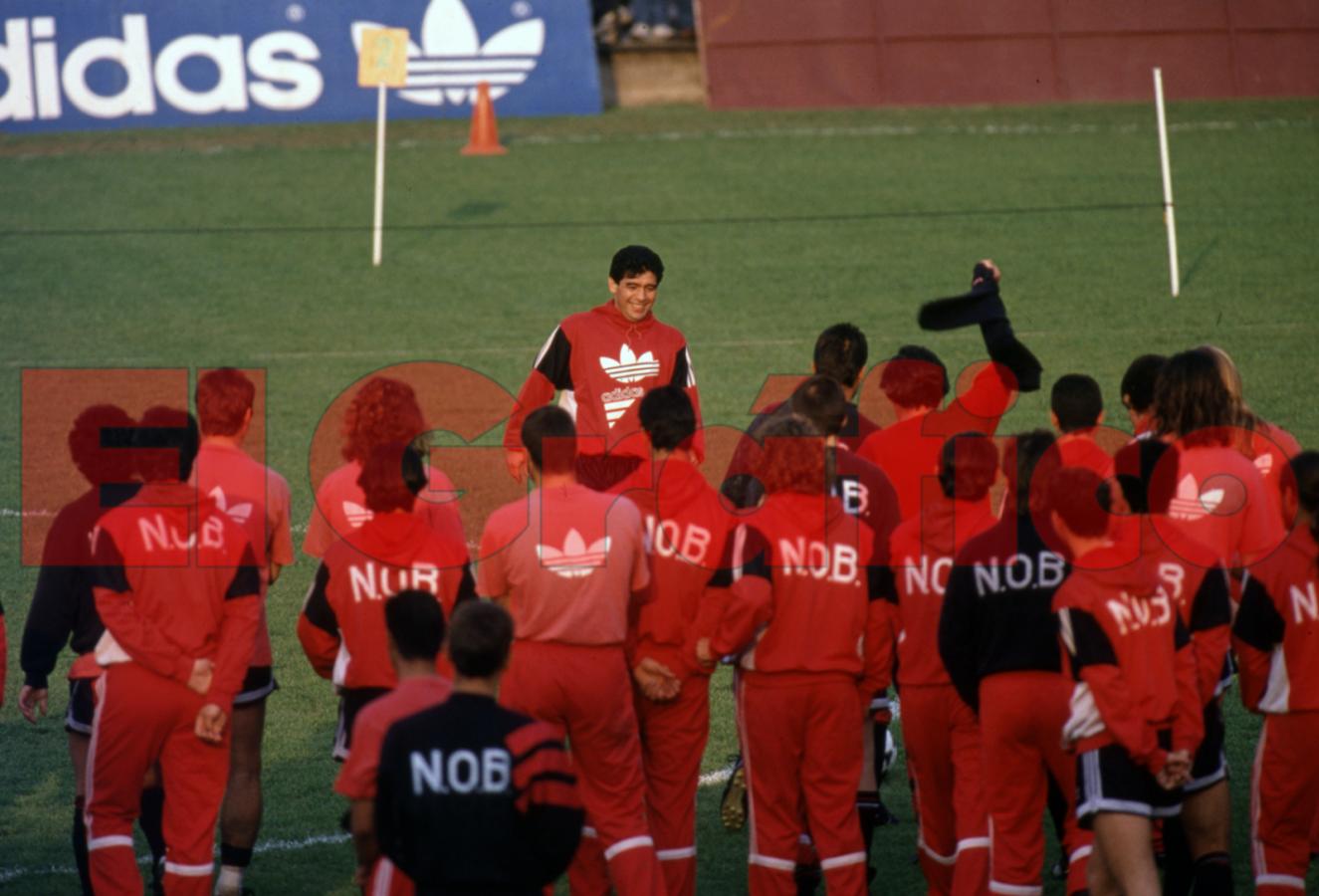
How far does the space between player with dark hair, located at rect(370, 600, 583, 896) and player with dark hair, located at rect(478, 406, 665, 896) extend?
4.20 ft

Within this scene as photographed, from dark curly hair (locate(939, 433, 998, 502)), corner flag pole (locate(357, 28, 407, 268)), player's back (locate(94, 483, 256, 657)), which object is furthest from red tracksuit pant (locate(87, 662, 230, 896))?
corner flag pole (locate(357, 28, 407, 268))

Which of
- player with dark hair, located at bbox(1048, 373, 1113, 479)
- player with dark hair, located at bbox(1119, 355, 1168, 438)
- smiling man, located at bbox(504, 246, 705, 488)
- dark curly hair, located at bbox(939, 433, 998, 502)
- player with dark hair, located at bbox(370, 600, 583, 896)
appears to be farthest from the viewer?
smiling man, located at bbox(504, 246, 705, 488)

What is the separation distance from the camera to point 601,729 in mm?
6469

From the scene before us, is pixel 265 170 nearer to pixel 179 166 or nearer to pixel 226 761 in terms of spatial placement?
pixel 179 166

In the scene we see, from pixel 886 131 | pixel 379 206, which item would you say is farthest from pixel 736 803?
pixel 886 131

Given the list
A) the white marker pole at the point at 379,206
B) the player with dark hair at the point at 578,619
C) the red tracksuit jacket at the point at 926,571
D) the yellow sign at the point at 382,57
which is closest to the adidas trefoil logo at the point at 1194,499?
the red tracksuit jacket at the point at 926,571

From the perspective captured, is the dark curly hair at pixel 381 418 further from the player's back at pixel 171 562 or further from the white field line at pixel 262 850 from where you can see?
the white field line at pixel 262 850

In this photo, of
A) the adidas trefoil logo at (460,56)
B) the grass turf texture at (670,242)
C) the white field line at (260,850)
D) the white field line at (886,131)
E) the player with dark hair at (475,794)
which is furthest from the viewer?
the white field line at (886,131)

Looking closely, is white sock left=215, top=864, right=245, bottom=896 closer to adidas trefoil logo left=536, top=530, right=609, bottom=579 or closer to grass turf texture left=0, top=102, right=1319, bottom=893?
adidas trefoil logo left=536, top=530, right=609, bottom=579

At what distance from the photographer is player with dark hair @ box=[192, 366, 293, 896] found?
679 cm

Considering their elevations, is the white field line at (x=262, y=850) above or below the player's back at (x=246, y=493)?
below

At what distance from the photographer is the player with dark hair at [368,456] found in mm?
6582

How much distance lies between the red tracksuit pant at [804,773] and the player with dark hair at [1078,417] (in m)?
1.51

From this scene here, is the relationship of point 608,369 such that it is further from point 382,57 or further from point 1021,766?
point 382,57
